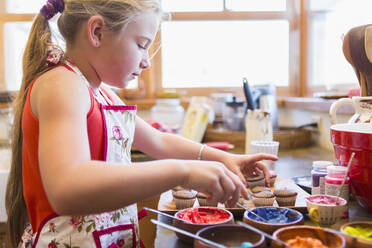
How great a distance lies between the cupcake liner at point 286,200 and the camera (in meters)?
0.95

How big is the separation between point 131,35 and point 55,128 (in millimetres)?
300

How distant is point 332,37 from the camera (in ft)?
7.73

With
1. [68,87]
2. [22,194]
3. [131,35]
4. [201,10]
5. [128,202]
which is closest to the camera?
[128,202]

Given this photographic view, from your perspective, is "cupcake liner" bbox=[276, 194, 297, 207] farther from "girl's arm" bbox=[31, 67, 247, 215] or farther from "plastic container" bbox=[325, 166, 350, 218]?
"girl's arm" bbox=[31, 67, 247, 215]

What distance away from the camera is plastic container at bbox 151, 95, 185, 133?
8.44 feet

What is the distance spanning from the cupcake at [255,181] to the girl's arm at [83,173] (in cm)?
32

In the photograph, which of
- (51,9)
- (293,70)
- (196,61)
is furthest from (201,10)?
(51,9)

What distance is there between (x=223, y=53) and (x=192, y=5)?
0.43m

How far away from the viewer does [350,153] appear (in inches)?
35.8

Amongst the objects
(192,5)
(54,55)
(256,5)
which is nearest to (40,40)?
(54,55)

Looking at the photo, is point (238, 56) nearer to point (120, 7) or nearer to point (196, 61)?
point (196, 61)

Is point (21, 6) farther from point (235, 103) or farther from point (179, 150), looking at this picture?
point (179, 150)

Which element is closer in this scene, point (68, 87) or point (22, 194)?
point (68, 87)

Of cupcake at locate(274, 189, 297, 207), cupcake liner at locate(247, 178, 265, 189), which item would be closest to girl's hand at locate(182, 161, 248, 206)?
cupcake at locate(274, 189, 297, 207)
